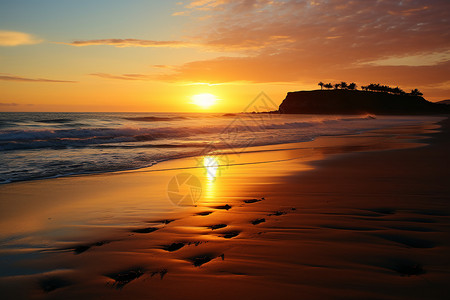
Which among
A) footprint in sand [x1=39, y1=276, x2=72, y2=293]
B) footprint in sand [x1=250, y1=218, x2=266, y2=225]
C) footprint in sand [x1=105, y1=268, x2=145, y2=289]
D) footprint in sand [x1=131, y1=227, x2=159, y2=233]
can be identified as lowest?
footprint in sand [x1=250, y1=218, x2=266, y2=225]

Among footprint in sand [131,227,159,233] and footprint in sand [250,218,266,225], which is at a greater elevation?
footprint in sand [131,227,159,233]

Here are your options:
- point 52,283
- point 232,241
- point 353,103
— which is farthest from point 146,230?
point 353,103

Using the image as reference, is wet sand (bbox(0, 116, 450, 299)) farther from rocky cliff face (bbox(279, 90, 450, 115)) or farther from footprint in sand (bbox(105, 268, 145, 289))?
rocky cliff face (bbox(279, 90, 450, 115))

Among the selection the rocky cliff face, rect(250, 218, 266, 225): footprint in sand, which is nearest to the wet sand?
rect(250, 218, 266, 225): footprint in sand

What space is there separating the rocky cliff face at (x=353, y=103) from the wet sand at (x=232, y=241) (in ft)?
502

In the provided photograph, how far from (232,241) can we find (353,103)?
544ft

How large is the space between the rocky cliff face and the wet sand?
153m

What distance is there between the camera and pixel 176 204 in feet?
17.0

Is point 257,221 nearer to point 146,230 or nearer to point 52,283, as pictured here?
point 146,230

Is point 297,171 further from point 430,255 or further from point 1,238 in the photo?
point 1,238

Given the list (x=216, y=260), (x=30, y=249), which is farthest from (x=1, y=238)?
(x=216, y=260)

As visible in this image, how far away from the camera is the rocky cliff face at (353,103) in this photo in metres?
144

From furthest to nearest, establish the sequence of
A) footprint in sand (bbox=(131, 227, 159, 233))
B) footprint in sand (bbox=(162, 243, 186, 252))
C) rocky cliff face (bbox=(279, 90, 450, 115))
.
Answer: rocky cliff face (bbox=(279, 90, 450, 115)) → footprint in sand (bbox=(131, 227, 159, 233)) → footprint in sand (bbox=(162, 243, 186, 252))

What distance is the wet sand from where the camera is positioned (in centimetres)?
240
